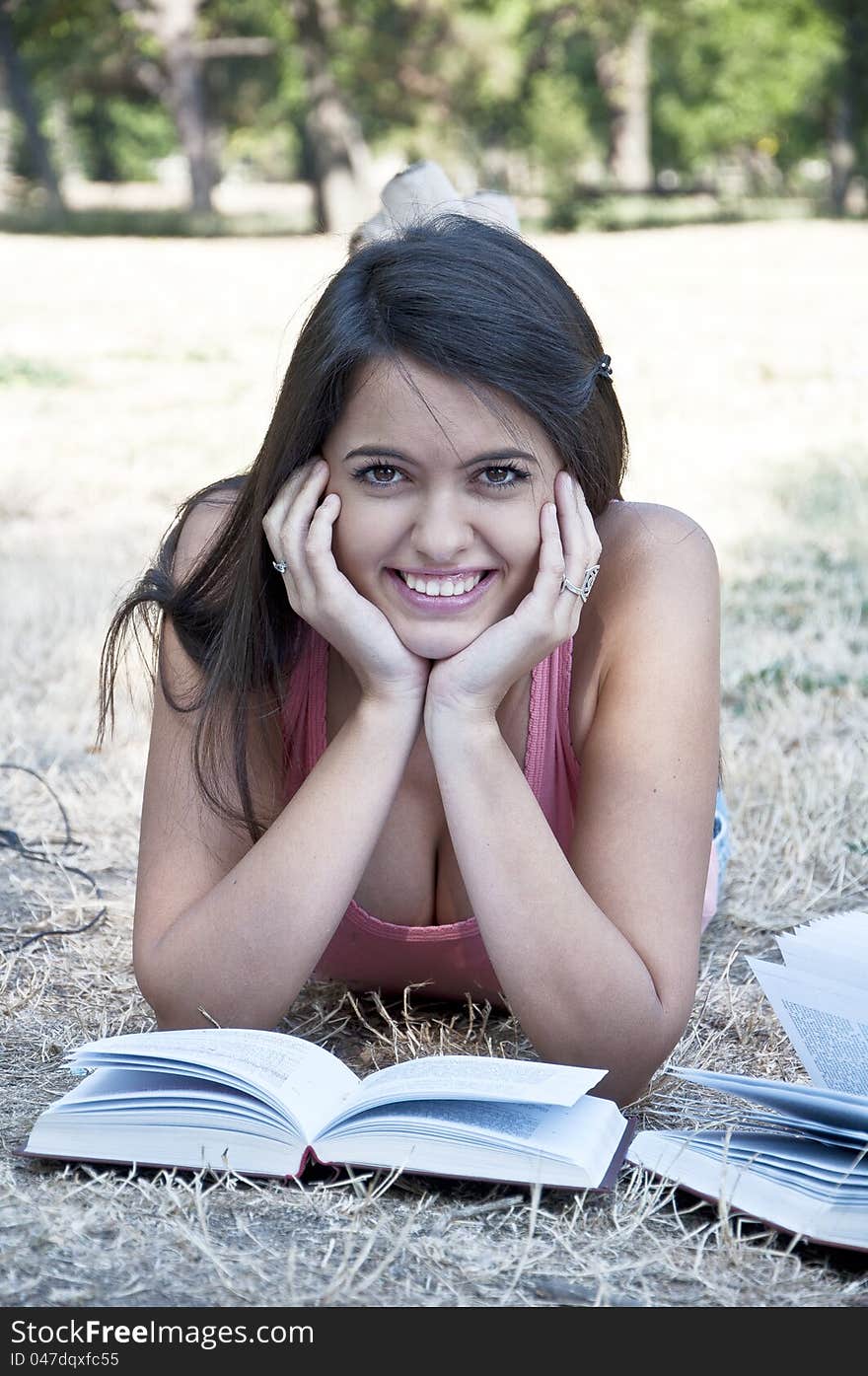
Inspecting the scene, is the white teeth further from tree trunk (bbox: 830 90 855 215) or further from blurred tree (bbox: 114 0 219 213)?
tree trunk (bbox: 830 90 855 215)

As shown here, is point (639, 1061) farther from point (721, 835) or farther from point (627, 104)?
point (627, 104)

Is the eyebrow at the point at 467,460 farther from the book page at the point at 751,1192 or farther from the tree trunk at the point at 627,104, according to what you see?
the tree trunk at the point at 627,104

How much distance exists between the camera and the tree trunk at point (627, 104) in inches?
1630

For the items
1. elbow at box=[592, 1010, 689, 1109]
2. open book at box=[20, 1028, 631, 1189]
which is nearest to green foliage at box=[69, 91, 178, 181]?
elbow at box=[592, 1010, 689, 1109]

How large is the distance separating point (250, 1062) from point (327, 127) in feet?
97.5

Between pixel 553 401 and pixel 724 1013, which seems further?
pixel 724 1013

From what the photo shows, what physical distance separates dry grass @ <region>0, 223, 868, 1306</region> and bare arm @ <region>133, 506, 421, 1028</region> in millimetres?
322

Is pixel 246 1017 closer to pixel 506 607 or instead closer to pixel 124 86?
pixel 506 607

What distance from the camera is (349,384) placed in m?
2.46

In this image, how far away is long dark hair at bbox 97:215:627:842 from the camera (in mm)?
2410

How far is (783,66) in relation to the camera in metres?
41.5

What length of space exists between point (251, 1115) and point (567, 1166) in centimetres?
42

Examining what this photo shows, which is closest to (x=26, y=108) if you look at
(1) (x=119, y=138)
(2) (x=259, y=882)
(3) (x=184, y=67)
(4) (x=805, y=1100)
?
(3) (x=184, y=67)
